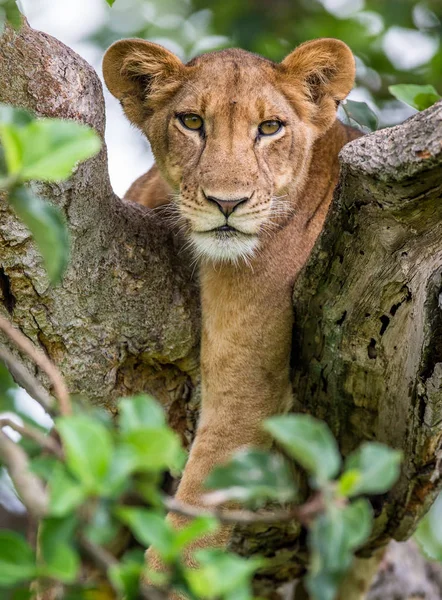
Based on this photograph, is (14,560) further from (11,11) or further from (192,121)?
(192,121)

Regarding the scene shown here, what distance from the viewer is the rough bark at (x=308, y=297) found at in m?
3.05

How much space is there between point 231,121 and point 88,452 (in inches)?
99.7

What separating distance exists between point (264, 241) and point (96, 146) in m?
2.31

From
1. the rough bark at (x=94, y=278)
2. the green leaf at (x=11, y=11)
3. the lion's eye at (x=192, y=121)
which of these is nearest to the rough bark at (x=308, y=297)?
the rough bark at (x=94, y=278)

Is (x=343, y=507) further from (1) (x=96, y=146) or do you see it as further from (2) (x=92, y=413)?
(1) (x=96, y=146)

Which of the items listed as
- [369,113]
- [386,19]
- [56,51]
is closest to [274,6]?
[386,19]

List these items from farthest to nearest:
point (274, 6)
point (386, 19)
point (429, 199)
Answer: point (274, 6) → point (386, 19) → point (429, 199)

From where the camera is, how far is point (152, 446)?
150 centimetres

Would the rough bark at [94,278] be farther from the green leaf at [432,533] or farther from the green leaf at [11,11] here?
the green leaf at [432,533]

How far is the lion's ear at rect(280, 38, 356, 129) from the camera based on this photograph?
409 cm

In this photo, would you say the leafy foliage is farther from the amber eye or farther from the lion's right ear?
the lion's right ear

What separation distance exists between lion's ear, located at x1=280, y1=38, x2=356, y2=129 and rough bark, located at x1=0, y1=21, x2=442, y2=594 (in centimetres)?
93

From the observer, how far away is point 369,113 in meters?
4.36

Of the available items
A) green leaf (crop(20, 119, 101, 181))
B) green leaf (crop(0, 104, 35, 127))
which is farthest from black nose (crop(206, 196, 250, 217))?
green leaf (crop(20, 119, 101, 181))
